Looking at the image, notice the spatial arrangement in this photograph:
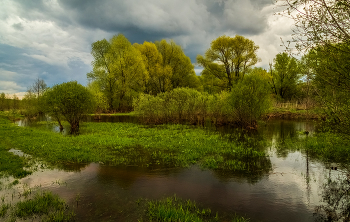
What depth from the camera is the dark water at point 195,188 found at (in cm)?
750

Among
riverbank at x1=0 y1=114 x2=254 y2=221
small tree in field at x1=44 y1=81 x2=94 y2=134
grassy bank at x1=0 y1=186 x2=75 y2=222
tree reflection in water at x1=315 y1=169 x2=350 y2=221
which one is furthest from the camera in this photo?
small tree in field at x1=44 y1=81 x2=94 y2=134

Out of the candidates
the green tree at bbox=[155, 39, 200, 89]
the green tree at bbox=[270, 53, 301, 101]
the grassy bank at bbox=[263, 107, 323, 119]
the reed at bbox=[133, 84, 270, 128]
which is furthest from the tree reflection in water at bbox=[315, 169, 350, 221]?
the green tree at bbox=[270, 53, 301, 101]

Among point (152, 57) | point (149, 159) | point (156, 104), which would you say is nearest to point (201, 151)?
point (149, 159)

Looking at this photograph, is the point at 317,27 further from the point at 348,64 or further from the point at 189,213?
the point at 189,213

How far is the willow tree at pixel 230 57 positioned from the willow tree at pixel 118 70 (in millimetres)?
17353

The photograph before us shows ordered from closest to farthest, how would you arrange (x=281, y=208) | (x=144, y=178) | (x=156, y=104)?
(x=281, y=208) → (x=144, y=178) → (x=156, y=104)

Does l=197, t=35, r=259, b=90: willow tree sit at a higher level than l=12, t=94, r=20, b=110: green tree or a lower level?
higher

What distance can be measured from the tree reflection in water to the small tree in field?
25.7 m

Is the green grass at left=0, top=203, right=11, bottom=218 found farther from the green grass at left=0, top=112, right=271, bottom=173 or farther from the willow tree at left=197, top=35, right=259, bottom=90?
the willow tree at left=197, top=35, right=259, bottom=90

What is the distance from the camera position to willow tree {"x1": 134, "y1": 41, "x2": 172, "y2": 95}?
2140 inches

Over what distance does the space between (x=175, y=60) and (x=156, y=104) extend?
29228 mm

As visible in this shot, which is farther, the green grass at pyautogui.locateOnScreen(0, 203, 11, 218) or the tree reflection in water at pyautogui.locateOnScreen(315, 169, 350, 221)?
the tree reflection in water at pyautogui.locateOnScreen(315, 169, 350, 221)

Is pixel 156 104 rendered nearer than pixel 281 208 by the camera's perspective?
No

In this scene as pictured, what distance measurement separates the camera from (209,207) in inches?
307
